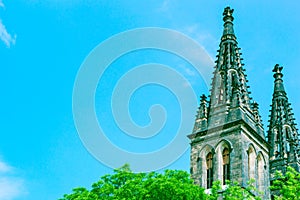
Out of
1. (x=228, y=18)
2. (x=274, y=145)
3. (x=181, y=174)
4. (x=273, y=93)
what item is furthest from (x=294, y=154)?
(x=181, y=174)

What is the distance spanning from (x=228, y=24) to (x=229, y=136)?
12041mm

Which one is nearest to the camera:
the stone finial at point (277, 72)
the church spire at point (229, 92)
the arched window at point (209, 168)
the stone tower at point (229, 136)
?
the stone tower at point (229, 136)

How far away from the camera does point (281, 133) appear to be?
4328 cm

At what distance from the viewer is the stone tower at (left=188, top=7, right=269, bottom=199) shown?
33031 mm

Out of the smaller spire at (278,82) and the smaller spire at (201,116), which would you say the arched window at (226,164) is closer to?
the smaller spire at (201,116)

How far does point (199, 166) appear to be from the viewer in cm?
3441

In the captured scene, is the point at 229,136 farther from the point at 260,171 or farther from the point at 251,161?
the point at 260,171

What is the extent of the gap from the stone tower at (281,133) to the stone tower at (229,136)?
418cm

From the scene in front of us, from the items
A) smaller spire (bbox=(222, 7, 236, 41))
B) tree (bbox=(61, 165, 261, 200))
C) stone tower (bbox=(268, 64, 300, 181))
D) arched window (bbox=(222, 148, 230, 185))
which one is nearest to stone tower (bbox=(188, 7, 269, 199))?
arched window (bbox=(222, 148, 230, 185))

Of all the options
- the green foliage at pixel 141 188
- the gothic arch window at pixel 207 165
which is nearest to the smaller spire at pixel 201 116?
the gothic arch window at pixel 207 165

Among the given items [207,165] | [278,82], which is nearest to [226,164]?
[207,165]

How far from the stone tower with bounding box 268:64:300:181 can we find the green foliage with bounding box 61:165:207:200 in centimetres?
1668

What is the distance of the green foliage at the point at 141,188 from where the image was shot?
22703 millimetres

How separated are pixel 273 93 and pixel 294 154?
800 cm
